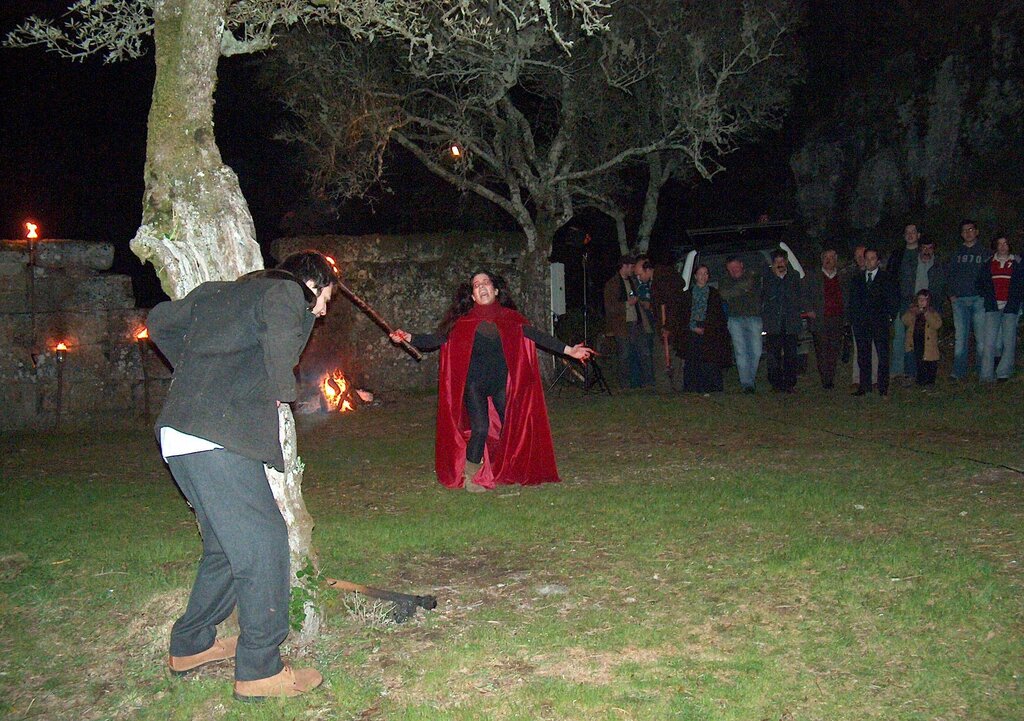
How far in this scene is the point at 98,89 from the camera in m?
22.3

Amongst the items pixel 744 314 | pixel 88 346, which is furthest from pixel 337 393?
pixel 744 314

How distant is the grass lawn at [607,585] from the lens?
4.39 m

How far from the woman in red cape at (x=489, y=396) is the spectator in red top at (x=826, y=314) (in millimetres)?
6381

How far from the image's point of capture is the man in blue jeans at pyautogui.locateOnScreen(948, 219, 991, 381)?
12.8 meters

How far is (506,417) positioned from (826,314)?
6.89 m

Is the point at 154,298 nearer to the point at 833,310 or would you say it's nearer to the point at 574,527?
the point at 833,310

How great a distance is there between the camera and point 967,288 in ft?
42.5

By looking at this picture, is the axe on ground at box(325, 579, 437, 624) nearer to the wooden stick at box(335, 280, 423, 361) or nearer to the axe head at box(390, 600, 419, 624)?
the axe head at box(390, 600, 419, 624)

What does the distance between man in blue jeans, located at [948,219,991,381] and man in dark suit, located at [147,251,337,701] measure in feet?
35.9

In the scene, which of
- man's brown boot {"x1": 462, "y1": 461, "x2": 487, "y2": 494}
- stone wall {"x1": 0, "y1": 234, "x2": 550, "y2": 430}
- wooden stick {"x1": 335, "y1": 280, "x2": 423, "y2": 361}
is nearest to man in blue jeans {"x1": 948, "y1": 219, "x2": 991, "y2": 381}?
stone wall {"x1": 0, "y1": 234, "x2": 550, "y2": 430}

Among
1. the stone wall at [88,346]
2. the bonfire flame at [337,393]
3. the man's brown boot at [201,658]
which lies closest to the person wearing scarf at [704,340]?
the stone wall at [88,346]

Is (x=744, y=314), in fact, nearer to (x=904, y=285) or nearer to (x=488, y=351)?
(x=904, y=285)

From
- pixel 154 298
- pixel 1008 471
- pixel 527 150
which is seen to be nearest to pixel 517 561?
pixel 1008 471

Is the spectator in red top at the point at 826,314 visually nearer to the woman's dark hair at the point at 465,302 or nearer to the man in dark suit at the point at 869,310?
the man in dark suit at the point at 869,310
